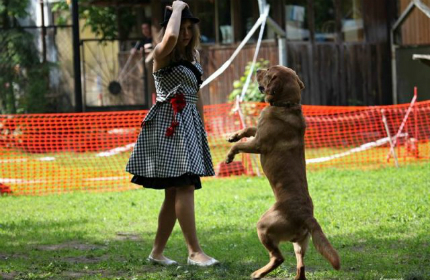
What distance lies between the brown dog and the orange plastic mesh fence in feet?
22.6

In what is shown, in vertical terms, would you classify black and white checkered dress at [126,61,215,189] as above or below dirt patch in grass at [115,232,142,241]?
above

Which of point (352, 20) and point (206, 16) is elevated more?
point (206, 16)

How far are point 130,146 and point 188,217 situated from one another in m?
8.81

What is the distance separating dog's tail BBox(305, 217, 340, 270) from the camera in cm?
461

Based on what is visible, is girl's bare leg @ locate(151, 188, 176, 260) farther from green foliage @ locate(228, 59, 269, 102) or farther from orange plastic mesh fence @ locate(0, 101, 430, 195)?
green foliage @ locate(228, 59, 269, 102)

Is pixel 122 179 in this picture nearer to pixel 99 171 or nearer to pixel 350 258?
pixel 99 171

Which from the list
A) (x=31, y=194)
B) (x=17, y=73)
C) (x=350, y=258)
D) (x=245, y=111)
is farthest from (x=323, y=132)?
(x=350, y=258)

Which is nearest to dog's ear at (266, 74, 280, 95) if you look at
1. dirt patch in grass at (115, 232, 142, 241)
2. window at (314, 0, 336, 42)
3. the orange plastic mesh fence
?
dirt patch in grass at (115, 232, 142, 241)

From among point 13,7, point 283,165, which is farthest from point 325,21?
point 283,165

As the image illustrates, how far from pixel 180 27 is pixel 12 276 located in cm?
213

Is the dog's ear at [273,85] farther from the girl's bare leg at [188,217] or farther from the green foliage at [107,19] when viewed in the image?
the green foliage at [107,19]

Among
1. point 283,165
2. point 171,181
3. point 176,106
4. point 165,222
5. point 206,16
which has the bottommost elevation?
point 165,222

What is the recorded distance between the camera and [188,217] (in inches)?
225

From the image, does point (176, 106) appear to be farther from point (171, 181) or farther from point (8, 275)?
point (8, 275)
